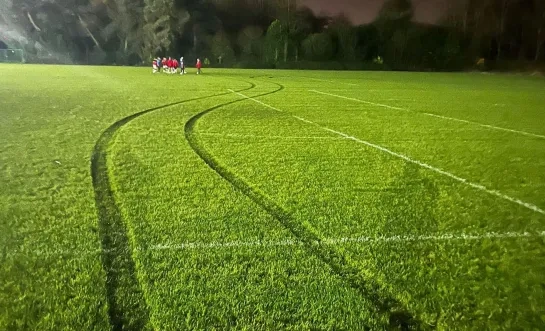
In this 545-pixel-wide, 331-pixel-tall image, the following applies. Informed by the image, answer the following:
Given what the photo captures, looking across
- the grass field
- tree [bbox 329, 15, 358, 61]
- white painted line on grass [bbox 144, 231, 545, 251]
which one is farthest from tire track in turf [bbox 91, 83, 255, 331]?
tree [bbox 329, 15, 358, 61]

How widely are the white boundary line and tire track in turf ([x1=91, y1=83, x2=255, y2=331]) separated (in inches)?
5.2

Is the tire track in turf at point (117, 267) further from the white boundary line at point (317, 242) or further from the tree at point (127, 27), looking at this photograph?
the tree at point (127, 27)

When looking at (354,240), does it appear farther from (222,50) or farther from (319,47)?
(222,50)

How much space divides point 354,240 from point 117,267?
6.42 ft

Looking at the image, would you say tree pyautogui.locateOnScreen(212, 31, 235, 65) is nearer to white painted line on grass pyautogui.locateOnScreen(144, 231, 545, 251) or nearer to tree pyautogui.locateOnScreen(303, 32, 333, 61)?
tree pyautogui.locateOnScreen(303, 32, 333, 61)

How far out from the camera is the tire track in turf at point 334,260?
3234mm

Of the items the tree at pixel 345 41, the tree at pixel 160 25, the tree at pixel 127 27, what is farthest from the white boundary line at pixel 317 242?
the tree at pixel 127 27

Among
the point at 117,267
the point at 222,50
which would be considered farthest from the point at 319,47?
the point at 117,267

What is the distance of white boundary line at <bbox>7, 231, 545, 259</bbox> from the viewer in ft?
13.0

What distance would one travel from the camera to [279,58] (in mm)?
61625

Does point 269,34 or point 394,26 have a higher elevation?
point 394,26

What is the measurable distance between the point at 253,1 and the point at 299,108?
62.1 meters

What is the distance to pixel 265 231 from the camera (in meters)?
4.54

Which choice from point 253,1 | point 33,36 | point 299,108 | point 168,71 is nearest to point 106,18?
point 33,36
